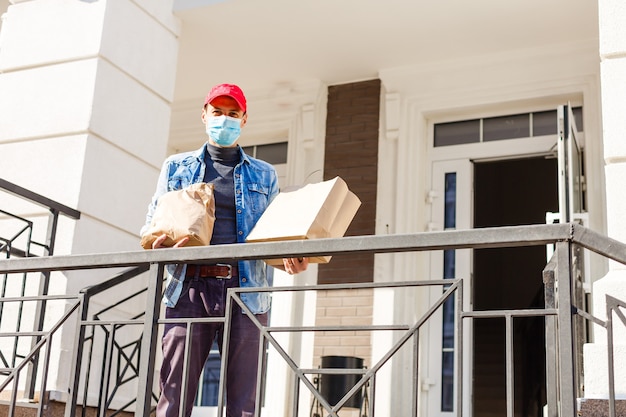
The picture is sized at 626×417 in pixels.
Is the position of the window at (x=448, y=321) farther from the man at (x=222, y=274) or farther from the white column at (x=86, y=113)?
the man at (x=222, y=274)

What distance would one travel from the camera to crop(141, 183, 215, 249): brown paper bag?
11.9 ft

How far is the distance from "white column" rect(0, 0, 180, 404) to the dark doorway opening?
4.54m

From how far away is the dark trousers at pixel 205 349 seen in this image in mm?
3586

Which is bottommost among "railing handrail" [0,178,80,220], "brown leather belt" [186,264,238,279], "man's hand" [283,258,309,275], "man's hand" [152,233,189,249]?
"brown leather belt" [186,264,238,279]

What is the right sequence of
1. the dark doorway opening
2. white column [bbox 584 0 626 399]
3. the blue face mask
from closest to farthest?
1. the blue face mask
2. white column [bbox 584 0 626 399]
3. the dark doorway opening

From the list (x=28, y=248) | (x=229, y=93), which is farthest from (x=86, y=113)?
(x=229, y=93)

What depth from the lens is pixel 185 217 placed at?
3.62 meters

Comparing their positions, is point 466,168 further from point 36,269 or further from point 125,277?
point 36,269

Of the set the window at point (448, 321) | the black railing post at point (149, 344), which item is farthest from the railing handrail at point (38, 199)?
the window at point (448, 321)

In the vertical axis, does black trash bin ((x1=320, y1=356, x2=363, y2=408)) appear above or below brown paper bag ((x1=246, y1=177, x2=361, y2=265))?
below

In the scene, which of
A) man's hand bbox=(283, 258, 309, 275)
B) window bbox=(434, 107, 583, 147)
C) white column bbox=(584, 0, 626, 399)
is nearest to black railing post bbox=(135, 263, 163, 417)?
man's hand bbox=(283, 258, 309, 275)

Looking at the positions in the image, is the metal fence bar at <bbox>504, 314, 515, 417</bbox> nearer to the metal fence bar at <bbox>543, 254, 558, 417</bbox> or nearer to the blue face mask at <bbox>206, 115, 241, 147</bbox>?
the metal fence bar at <bbox>543, 254, 558, 417</bbox>

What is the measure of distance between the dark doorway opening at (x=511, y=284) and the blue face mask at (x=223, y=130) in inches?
239

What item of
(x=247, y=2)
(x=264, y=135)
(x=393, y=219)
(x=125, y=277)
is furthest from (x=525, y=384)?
(x=125, y=277)
